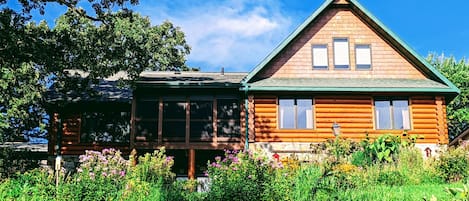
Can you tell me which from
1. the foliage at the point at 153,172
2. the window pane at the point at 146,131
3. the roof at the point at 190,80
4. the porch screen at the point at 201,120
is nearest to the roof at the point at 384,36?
the roof at the point at 190,80

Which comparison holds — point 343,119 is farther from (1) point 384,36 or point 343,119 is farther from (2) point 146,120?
(2) point 146,120

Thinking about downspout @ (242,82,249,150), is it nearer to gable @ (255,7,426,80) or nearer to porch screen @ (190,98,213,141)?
gable @ (255,7,426,80)

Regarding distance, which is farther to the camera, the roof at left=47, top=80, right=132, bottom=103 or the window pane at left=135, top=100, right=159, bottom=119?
the roof at left=47, top=80, right=132, bottom=103

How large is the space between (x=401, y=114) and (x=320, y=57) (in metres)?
4.15

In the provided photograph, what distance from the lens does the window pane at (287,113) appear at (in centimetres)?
1953

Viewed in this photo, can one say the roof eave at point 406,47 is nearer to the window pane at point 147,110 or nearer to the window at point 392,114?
the window at point 392,114

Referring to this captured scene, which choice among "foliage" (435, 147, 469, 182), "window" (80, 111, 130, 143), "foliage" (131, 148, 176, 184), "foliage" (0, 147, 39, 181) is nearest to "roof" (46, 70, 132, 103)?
"window" (80, 111, 130, 143)

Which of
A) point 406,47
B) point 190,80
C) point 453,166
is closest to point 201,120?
point 190,80

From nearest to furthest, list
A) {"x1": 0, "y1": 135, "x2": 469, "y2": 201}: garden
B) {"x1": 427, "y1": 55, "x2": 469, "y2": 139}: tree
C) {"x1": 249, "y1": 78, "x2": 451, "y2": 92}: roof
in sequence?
1. {"x1": 0, "y1": 135, "x2": 469, "y2": 201}: garden
2. {"x1": 249, "y1": 78, "x2": 451, "y2": 92}: roof
3. {"x1": 427, "y1": 55, "x2": 469, "y2": 139}: tree

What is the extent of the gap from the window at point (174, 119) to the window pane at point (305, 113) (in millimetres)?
4843

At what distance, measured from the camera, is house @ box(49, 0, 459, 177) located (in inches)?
760

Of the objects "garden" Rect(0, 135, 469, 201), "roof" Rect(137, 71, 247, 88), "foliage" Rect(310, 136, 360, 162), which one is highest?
"roof" Rect(137, 71, 247, 88)

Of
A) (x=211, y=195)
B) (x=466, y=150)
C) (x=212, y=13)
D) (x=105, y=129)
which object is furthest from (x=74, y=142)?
(x=466, y=150)

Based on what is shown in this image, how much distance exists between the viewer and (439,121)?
19.4 m
